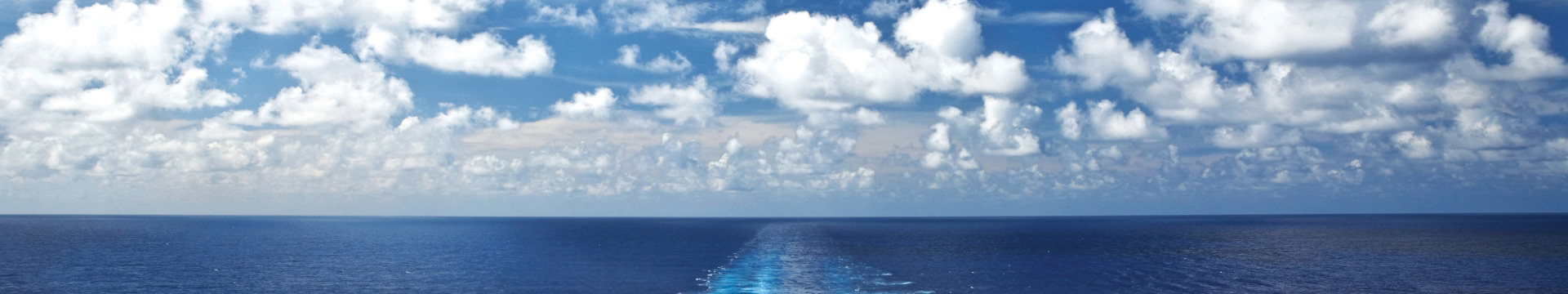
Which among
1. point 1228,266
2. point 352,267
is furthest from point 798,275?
point 352,267

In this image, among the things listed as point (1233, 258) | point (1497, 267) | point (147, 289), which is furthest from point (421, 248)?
point (1497, 267)

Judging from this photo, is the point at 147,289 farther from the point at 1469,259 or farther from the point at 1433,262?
the point at 1469,259

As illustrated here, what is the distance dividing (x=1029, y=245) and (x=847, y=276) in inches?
2937

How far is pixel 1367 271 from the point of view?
9812 centimetres

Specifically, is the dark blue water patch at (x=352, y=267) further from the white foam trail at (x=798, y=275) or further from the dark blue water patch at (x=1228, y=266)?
the dark blue water patch at (x=1228, y=266)

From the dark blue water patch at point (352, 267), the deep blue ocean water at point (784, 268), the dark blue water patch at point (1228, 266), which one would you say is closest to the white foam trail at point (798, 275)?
the deep blue ocean water at point (784, 268)

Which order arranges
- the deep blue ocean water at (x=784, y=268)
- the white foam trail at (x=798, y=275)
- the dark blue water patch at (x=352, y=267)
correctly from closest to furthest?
the white foam trail at (x=798, y=275), the deep blue ocean water at (x=784, y=268), the dark blue water patch at (x=352, y=267)

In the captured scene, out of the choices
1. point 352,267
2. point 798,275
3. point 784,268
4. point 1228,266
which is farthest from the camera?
point 1228,266

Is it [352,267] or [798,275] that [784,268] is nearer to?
[798,275]

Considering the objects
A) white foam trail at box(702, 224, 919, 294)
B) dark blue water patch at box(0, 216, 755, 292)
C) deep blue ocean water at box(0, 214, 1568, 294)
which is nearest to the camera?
white foam trail at box(702, 224, 919, 294)

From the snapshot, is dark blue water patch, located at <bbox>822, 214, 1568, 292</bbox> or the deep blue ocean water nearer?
the deep blue ocean water

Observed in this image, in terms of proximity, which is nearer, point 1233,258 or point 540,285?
point 540,285

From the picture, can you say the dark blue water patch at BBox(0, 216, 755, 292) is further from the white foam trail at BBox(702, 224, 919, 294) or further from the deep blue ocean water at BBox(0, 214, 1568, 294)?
the white foam trail at BBox(702, 224, 919, 294)

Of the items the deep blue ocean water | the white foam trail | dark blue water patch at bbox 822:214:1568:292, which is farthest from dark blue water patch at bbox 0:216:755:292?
dark blue water patch at bbox 822:214:1568:292
